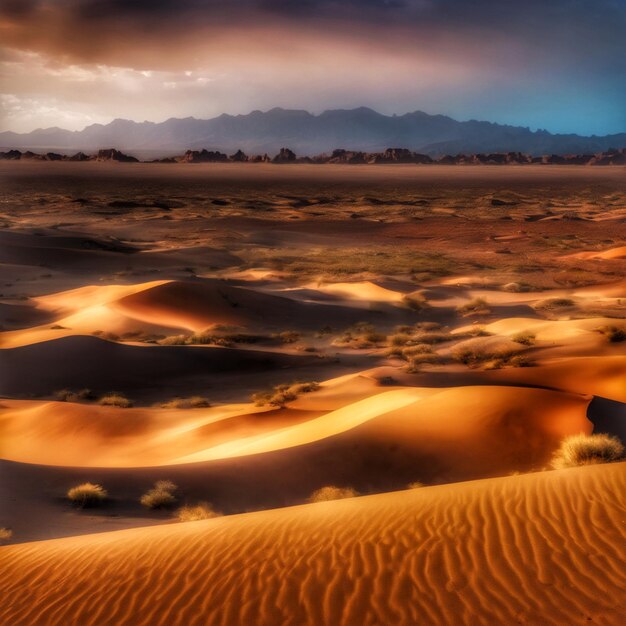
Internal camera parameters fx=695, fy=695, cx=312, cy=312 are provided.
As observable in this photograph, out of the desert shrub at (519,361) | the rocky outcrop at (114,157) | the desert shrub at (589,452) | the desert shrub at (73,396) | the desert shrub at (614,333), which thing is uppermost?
the rocky outcrop at (114,157)

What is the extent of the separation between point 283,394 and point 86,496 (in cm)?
653

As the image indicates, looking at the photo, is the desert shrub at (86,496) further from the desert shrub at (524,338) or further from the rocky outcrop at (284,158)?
the rocky outcrop at (284,158)

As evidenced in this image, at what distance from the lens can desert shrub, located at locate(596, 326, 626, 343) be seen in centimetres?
1853

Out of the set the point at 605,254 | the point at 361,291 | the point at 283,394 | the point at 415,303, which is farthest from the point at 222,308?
the point at 605,254

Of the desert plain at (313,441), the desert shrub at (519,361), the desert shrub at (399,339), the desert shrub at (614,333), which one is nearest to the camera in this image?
the desert plain at (313,441)

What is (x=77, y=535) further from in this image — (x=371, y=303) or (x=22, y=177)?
(x=22, y=177)

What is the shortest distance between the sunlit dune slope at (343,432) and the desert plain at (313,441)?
0.16 feet

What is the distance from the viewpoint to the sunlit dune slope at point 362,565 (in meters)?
5.60

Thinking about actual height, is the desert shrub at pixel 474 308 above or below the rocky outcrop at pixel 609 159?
below

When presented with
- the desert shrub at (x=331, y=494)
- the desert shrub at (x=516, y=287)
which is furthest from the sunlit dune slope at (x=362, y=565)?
the desert shrub at (x=516, y=287)

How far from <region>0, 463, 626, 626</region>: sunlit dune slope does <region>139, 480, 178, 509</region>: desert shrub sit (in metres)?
1.56

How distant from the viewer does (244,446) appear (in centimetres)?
1198

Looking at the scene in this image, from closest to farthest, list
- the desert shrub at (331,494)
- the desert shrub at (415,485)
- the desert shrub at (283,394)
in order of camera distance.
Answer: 1. the desert shrub at (331,494)
2. the desert shrub at (415,485)
3. the desert shrub at (283,394)

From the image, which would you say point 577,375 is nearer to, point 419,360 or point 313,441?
point 419,360
